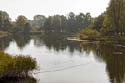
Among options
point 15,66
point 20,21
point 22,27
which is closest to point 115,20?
point 15,66

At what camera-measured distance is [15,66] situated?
2705cm

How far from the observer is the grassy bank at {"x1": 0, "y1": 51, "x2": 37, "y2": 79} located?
26.6 m

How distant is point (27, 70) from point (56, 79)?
9.17 ft

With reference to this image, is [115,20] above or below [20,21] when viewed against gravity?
below

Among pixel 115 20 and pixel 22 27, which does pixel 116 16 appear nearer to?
pixel 115 20

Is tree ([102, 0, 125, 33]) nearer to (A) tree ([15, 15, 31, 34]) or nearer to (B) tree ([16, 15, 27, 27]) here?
(A) tree ([15, 15, 31, 34])

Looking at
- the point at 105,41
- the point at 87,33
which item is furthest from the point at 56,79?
the point at 87,33

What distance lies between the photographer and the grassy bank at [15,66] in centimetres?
2660

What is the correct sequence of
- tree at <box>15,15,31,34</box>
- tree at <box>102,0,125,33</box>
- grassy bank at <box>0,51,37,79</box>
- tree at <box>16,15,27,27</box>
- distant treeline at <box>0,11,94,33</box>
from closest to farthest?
1. grassy bank at <box>0,51,37,79</box>
2. tree at <box>102,0,125,33</box>
3. distant treeline at <box>0,11,94,33</box>
4. tree at <box>15,15,31,34</box>
5. tree at <box>16,15,27,27</box>

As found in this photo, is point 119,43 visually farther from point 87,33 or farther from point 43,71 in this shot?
point 43,71

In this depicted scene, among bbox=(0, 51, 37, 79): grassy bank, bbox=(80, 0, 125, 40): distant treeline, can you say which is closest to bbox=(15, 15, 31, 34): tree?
bbox=(80, 0, 125, 40): distant treeline

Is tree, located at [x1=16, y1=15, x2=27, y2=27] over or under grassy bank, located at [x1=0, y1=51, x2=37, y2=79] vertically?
over

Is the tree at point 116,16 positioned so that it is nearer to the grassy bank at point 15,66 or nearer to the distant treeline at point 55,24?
the grassy bank at point 15,66

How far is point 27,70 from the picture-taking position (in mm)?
28266
